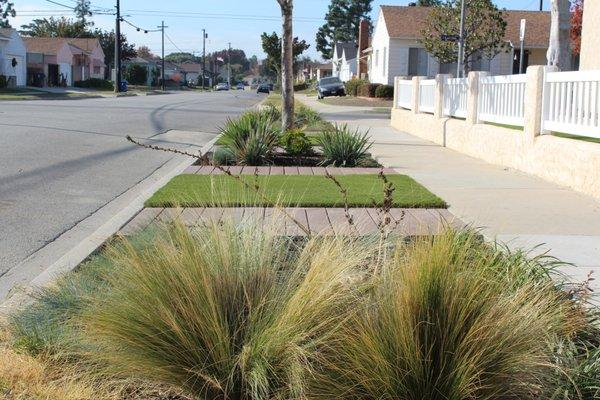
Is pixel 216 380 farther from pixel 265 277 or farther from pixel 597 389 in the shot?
pixel 597 389

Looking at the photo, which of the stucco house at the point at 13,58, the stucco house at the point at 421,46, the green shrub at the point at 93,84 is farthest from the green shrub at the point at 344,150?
the green shrub at the point at 93,84

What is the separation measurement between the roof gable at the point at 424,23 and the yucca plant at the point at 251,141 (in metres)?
32.9

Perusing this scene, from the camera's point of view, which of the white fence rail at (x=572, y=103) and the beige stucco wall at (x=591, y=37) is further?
the beige stucco wall at (x=591, y=37)

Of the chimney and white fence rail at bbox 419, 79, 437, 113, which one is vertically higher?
the chimney

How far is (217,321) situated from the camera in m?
3.31

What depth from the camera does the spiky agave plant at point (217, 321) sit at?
325 centimetres

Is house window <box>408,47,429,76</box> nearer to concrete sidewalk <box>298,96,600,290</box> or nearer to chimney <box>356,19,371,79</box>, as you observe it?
chimney <box>356,19,371,79</box>

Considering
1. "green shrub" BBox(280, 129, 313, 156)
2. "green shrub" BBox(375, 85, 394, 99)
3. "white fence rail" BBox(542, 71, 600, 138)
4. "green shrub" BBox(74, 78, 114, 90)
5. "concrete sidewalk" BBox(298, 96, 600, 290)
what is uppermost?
"green shrub" BBox(74, 78, 114, 90)

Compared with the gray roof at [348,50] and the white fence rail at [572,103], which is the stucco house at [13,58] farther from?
the white fence rail at [572,103]

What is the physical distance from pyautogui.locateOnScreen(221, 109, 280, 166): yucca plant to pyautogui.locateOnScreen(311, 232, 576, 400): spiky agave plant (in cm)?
941

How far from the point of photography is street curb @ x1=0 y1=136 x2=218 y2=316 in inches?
191

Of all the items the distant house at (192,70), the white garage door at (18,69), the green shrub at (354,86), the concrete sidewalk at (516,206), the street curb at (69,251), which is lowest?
the street curb at (69,251)

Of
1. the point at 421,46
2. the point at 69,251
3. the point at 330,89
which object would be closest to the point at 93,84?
the point at 330,89

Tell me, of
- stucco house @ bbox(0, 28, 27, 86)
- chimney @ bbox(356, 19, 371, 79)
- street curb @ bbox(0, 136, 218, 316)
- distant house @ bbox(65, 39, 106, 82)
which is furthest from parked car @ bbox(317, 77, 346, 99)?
street curb @ bbox(0, 136, 218, 316)
